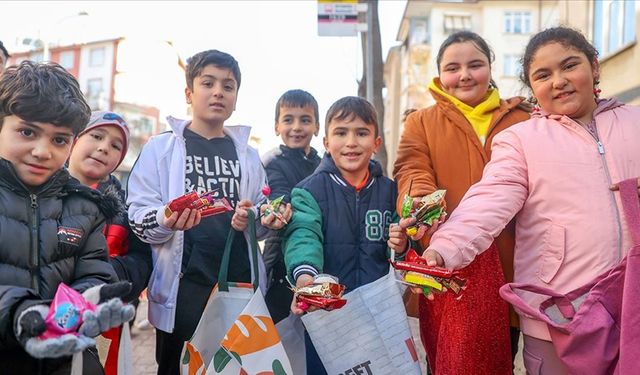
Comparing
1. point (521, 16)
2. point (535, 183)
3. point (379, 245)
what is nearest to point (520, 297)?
point (535, 183)

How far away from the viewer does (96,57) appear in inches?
1687

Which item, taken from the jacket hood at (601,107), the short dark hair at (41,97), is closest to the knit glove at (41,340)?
the short dark hair at (41,97)

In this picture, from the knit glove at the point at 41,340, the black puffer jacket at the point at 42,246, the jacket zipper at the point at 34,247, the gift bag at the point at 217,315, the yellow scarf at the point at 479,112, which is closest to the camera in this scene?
the knit glove at the point at 41,340

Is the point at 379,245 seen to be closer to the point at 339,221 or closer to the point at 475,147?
the point at 339,221

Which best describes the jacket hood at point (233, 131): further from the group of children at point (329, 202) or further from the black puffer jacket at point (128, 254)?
the black puffer jacket at point (128, 254)

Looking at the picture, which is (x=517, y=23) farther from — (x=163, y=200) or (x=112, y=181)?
(x=163, y=200)

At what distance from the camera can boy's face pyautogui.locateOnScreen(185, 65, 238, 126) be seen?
271cm

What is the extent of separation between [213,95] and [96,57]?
149ft

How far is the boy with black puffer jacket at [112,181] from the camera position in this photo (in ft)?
7.55

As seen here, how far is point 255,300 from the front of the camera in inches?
86.1

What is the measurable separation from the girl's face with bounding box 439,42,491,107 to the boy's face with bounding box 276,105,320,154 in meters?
1.30

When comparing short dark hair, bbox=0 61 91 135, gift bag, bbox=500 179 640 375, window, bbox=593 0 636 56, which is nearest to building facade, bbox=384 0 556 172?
window, bbox=593 0 636 56

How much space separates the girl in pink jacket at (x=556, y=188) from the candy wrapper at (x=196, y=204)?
96 centimetres

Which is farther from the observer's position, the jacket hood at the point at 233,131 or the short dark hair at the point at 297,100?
the short dark hair at the point at 297,100
